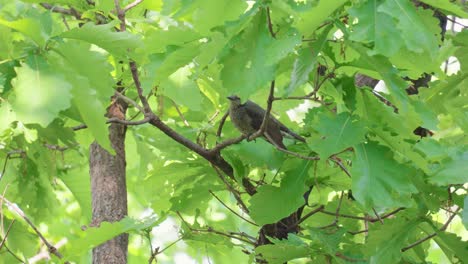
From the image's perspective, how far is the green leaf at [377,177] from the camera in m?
1.57

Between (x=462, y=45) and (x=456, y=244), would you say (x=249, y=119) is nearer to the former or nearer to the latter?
(x=462, y=45)

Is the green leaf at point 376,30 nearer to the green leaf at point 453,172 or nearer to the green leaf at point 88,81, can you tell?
the green leaf at point 453,172

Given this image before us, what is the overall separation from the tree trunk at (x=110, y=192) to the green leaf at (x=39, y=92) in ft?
3.42

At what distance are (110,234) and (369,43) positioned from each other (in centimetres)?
78

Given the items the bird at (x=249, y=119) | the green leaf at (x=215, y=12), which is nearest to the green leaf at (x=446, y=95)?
the bird at (x=249, y=119)

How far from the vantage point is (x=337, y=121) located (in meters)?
1.66

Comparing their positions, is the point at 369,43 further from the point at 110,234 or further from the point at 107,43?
the point at 110,234

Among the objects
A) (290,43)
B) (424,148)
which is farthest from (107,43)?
(424,148)

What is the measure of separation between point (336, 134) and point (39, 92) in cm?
60

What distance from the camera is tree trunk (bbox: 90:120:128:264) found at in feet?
8.36

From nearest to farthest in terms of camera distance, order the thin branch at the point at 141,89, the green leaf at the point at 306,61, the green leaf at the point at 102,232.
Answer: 1. the green leaf at the point at 306,61
2. the green leaf at the point at 102,232
3. the thin branch at the point at 141,89

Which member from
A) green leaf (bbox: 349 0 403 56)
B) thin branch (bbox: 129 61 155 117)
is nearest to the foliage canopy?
green leaf (bbox: 349 0 403 56)

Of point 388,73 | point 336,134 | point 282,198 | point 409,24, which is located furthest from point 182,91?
point 409,24

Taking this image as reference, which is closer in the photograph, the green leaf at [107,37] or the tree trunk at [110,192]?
the green leaf at [107,37]
